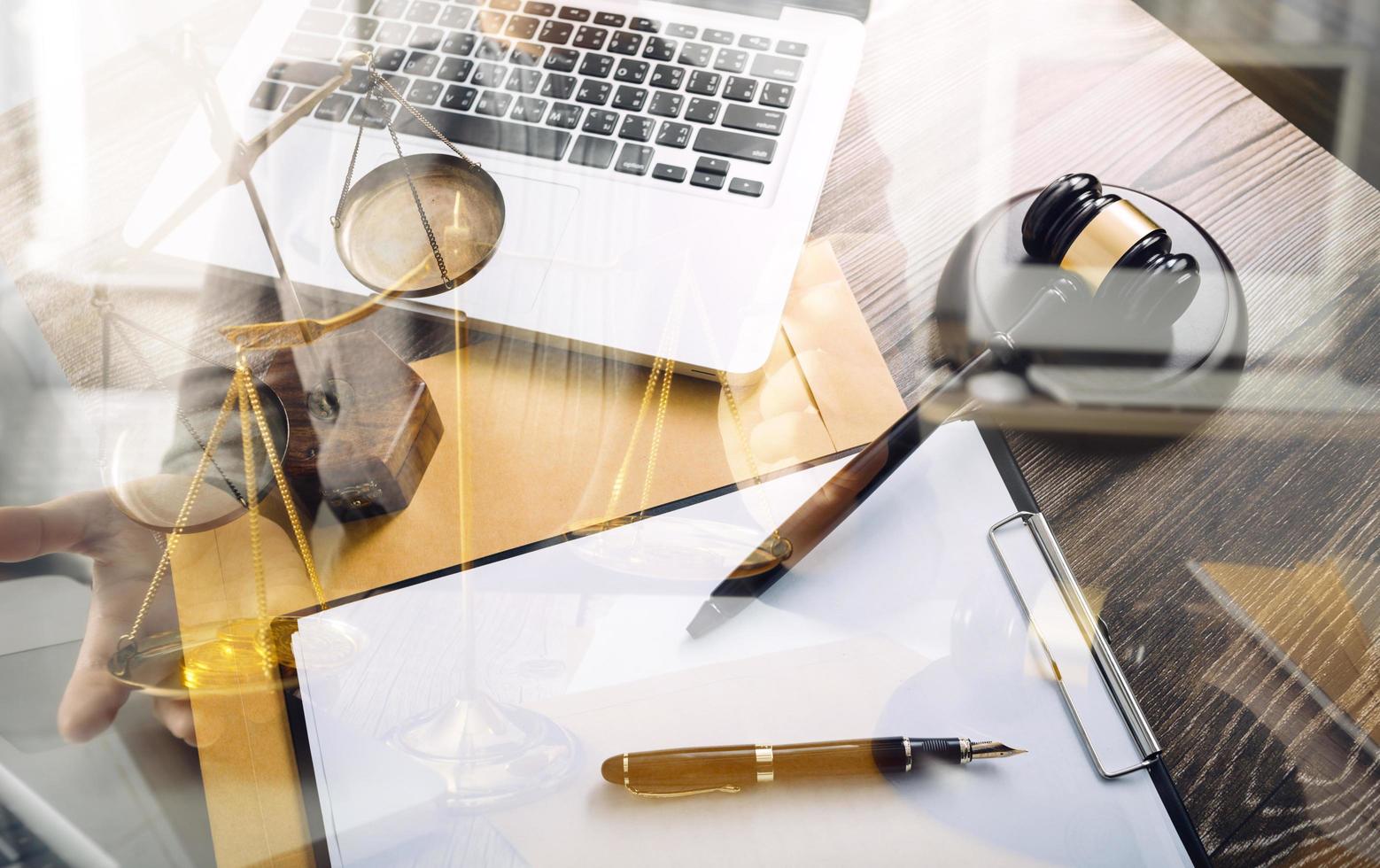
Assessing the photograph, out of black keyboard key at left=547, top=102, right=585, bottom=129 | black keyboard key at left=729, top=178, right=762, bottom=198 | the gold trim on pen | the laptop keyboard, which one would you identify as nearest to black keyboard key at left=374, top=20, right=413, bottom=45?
the laptop keyboard

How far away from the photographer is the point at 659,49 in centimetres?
49

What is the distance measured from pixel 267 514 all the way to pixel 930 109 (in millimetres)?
406

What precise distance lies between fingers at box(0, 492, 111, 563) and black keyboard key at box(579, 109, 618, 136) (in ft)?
0.93

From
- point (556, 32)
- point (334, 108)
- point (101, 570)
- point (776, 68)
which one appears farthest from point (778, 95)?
point (101, 570)

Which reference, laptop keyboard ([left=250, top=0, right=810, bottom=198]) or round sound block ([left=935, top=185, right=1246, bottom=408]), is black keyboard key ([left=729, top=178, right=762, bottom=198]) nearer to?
laptop keyboard ([left=250, top=0, right=810, bottom=198])

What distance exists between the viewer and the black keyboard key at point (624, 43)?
0.49 m

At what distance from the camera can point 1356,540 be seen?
1.29 feet

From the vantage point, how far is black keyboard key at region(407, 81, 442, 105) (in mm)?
482

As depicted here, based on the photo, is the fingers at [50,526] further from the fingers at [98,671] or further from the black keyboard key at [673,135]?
the black keyboard key at [673,135]

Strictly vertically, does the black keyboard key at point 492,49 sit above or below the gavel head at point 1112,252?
above

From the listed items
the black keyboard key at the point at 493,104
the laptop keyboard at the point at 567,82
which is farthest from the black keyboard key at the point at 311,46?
the black keyboard key at the point at 493,104

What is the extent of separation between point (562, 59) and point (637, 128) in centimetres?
6

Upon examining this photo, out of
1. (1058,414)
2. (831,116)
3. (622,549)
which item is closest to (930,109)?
(831,116)

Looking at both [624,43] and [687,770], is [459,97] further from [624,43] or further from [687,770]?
[687,770]
